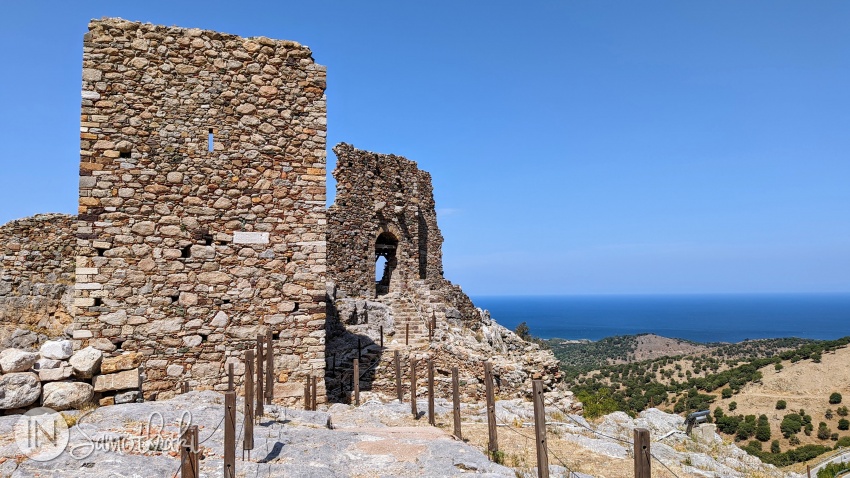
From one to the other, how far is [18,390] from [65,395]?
50cm

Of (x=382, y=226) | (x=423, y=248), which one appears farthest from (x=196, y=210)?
(x=423, y=248)

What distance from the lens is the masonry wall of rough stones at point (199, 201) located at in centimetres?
832

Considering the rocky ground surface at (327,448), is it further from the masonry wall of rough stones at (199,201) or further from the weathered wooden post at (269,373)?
the masonry wall of rough stones at (199,201)

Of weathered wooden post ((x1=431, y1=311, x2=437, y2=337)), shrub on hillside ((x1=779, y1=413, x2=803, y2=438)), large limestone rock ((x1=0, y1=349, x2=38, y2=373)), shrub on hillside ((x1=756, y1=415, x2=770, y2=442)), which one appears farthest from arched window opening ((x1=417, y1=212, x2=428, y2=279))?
shrub on hillside ((x1=779, y1=413, x2=803, y2=438))

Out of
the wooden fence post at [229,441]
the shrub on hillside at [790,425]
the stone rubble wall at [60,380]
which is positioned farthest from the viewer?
the shrub on hillside at [790,425]

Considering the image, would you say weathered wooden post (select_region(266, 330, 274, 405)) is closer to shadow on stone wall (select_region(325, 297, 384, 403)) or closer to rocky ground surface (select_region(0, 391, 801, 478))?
rocky ground surface (select_region(0, 391, 801, 478))

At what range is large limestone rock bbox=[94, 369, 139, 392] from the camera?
668 centimetres

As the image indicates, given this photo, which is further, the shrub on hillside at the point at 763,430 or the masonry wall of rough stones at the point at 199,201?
the shrub on hillside at the point at 763,430

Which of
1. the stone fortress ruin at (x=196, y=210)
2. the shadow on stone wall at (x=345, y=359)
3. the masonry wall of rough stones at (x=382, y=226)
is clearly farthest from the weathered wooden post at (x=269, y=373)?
the masonry wall of rough stones at (x=382, y=226)

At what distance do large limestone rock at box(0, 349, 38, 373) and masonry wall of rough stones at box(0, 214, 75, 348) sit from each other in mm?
5440

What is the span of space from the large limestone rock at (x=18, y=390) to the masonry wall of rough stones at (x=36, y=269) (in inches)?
223

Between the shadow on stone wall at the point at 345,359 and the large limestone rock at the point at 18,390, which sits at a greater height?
the large limestone rock at the point at 18,390

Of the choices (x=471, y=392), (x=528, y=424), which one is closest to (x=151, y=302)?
(x=528, y=424)

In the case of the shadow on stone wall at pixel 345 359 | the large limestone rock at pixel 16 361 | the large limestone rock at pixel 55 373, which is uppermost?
the large limestone rock at pixel 16 361
